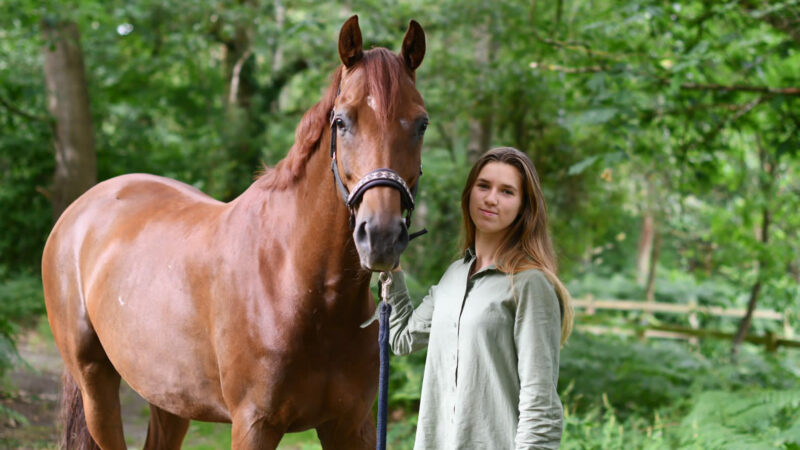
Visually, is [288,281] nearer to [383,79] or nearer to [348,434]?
[348,434]

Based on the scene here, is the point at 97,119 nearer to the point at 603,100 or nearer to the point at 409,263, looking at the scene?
the point at 409,263

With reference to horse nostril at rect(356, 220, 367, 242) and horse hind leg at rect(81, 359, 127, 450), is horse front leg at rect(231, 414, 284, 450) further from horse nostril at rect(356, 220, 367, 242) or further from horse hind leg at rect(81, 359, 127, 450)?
horse hind leg at rect(81, 359, 127, 450)

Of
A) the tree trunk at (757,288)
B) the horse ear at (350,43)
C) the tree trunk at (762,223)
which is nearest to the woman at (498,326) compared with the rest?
the horse ear at (350,43)

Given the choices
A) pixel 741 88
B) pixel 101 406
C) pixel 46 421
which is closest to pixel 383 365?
pixel 101 406

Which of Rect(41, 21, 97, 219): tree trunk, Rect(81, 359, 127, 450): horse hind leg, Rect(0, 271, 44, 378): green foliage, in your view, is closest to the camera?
Rect(81, 359, 127, 450): horse hind leg

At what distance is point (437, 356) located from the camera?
1.86 m

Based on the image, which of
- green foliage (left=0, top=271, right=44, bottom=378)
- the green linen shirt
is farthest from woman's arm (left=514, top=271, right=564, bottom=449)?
green foliage (left=0, top=271, right=44, bottom=378)

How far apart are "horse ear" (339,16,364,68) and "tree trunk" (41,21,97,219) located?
7.10 m

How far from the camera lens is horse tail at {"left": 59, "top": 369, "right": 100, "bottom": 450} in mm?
3154

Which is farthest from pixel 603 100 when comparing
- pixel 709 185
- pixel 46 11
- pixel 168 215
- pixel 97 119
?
pixel 97 119

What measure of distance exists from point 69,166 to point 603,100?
21.4 ft

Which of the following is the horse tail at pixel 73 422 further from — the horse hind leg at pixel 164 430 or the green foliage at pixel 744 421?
the green foliage at pixel 744 421

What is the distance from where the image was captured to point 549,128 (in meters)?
7.78

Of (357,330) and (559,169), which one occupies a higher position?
(559,169)
